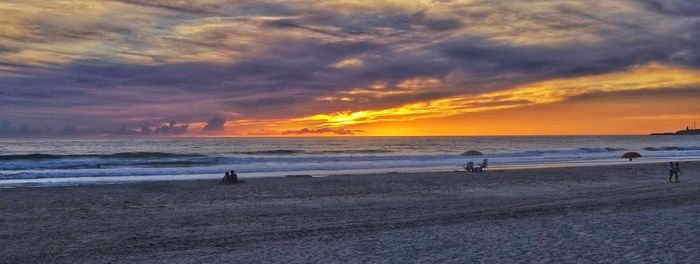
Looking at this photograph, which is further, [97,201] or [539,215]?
[97,201]

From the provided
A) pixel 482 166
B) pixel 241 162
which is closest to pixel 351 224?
pixel 482 166

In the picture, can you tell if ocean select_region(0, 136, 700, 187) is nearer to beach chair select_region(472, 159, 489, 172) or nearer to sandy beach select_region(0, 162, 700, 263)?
beach chair select_region(472, 159, 489, 172)

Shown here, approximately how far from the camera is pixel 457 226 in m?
13.1

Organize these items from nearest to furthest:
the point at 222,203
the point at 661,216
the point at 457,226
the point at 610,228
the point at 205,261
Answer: the point at 205,261
the point at 610,228
the point at 457,226
the point at 661,216
the point at 222,203

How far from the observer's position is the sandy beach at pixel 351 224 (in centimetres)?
1011

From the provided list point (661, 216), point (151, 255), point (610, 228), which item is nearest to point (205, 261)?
→ point (151, 255)

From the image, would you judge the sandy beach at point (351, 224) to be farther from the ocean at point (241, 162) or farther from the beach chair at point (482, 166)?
the ocean at point (241, 162)

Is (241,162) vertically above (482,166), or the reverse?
(482,166)

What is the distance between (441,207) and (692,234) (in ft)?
22.9

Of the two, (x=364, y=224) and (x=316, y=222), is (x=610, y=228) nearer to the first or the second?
(x=364, y=224)

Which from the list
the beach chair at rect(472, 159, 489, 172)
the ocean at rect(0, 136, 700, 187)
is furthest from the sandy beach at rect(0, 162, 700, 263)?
the ocean at rect(0, 136, 700, 187)

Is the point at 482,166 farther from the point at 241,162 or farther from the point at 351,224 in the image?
the point at 241,162

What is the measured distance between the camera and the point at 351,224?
45.1 feet

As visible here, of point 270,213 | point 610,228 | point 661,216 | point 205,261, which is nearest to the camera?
point 205,261
